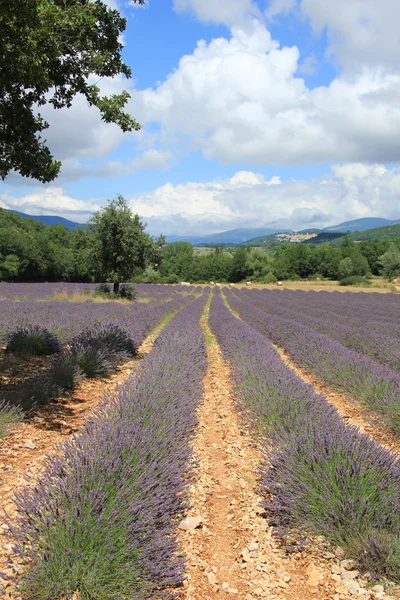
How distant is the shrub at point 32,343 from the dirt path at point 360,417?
17.7ft

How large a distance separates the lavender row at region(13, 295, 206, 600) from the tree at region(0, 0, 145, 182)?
3473 mm

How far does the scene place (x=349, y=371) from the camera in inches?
251

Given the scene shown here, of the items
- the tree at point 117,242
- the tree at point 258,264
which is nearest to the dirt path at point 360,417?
the tree at point 117,242

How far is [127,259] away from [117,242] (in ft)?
3.96

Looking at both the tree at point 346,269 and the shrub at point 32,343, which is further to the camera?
the tree at point 346,269

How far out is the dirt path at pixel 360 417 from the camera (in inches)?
170

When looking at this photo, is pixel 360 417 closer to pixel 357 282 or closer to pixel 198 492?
pixel 198 492

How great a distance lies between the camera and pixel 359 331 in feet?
34.5

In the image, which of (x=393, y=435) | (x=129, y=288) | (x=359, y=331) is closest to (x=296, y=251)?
(x=129, y=288)

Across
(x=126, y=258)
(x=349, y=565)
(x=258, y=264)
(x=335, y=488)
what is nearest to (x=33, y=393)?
(x=335, y=488)

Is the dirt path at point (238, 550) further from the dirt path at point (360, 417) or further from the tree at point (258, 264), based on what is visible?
the tree at point (258, 264)

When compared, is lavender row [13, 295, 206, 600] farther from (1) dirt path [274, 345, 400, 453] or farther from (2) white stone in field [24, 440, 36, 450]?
(1) dirt path [274, 345, 400, 453]

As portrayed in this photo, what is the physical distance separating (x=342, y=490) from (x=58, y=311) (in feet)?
38.6

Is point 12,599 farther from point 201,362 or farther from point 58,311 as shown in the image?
point 58,311
